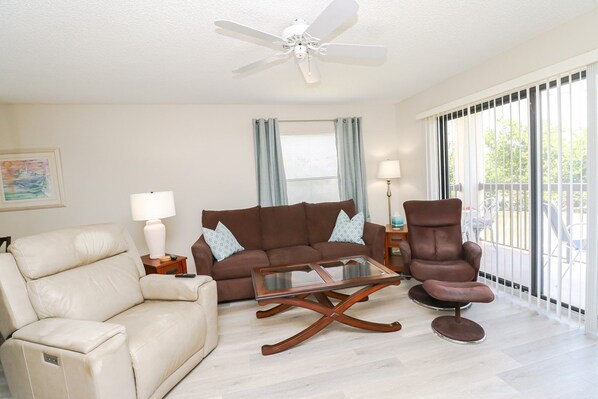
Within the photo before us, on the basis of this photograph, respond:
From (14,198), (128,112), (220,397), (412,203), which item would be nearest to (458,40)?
(412,203)

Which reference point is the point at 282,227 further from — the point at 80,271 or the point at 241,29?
the point at 241,29

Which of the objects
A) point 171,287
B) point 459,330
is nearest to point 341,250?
point 459,330

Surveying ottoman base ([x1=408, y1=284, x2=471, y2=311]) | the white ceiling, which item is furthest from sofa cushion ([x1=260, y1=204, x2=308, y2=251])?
the white ceiling

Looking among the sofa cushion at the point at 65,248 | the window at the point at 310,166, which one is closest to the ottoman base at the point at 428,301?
the window at the point at 310,166

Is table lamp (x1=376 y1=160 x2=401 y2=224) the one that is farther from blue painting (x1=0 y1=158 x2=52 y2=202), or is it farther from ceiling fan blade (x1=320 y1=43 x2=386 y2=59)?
blue painting (x1=0 y1=158 x2=52 y2=202)

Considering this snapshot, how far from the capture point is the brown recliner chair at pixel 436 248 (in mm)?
2793

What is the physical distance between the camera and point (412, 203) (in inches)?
133

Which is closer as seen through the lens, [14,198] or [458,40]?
[458,40]

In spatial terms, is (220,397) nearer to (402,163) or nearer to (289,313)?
(289,313)

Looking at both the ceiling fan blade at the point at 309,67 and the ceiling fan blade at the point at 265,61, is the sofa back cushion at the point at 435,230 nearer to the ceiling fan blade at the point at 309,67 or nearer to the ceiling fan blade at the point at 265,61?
the ceiling fan blade at the point at 309,67

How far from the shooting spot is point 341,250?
3.39 meters

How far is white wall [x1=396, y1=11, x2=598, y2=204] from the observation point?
7.22 ft

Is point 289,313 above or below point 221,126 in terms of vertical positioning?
below

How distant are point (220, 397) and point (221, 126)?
10.6 feet
